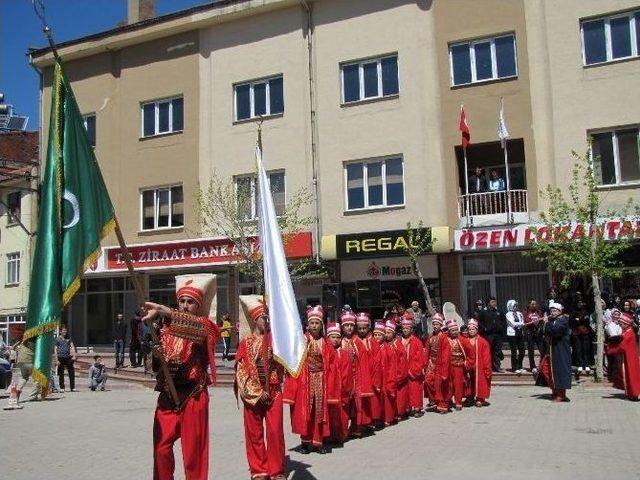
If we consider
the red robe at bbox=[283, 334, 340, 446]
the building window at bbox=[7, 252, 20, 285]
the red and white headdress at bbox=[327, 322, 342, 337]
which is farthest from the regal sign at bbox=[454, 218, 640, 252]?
the building window at bbox=[7, 252, 20, 285]

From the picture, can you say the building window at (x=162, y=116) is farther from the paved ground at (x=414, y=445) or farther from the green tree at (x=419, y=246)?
the paved ground at (x=414, y=445)

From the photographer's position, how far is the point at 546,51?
70.6 feet

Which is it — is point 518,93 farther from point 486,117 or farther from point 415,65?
point 415,65

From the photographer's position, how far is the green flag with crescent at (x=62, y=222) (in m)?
5.26

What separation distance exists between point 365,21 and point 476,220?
7.93m

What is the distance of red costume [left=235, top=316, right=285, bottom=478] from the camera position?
7473 mm

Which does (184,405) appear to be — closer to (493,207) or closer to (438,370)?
(438,370)

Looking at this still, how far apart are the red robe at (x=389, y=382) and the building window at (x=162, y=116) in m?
17.8

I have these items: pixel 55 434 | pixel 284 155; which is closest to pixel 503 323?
pixel 284 155

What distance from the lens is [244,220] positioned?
74.4ft

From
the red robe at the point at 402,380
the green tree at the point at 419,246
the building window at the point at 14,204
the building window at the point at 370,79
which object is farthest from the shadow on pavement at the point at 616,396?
the building window at the point at 14,204

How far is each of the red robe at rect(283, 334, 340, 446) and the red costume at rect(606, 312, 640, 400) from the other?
7.07 meters

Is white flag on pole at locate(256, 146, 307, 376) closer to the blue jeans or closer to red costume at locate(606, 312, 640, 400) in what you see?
red costume at locate(606, 312, 640, 400)

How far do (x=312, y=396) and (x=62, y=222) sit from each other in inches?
200
